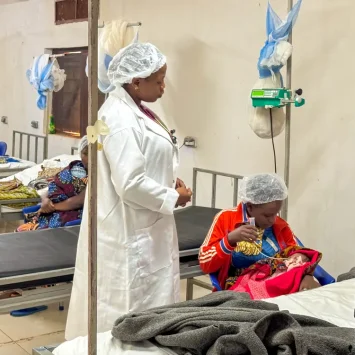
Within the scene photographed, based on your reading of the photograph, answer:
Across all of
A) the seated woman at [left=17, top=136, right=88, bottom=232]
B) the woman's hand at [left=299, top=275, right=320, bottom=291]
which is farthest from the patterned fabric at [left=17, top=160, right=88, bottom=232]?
the woman's hand at [left=299, top=275, right=320, bottom=291]

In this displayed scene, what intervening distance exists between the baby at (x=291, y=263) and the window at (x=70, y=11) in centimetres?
365

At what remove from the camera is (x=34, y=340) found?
10.8 ft

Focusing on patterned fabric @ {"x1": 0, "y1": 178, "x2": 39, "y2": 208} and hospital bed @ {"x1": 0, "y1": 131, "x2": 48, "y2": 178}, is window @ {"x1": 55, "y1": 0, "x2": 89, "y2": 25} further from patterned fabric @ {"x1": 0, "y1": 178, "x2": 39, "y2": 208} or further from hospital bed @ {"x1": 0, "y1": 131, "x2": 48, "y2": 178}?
patterned fabric @ {"x1": 0, "y1": 178, "x2": 39, "y2": 208}

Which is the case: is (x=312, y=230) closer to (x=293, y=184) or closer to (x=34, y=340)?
(x=293, y=184)

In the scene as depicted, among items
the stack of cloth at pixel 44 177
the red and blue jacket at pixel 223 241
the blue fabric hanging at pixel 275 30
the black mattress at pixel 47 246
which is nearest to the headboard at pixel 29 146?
the stack of cloth at pixel 44 177

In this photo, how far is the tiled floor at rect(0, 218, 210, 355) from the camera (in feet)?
10.6

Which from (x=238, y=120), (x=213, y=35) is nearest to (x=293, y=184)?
(x=238, y=120)

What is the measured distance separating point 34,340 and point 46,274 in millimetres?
824

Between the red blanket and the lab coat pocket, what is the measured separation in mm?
334

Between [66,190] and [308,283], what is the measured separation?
1630 millimetres

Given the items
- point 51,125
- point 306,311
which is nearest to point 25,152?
point 51,125

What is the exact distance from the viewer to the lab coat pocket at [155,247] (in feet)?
8.22

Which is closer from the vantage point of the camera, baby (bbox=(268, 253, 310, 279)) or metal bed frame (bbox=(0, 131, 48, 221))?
baby (bbox=(268, 253, 310, 279))

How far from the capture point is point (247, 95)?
13.6 feet
